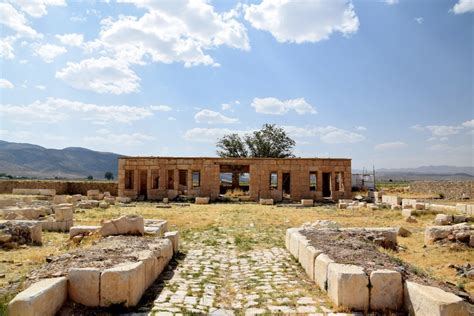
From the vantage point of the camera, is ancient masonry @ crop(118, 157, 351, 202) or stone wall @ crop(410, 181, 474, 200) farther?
stone wall @ crop(410, 181, 474, 200)

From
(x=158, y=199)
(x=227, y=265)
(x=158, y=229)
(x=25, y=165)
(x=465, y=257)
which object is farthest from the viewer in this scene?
(x=25, y=165)

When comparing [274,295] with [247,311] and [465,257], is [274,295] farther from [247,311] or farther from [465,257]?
[465,257]

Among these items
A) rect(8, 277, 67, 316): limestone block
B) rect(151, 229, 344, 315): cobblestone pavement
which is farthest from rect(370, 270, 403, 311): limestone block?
rect(8, 277, 67, 316): limestone block

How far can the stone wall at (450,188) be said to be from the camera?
3493cm

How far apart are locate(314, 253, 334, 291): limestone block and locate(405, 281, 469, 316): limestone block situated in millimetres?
1341

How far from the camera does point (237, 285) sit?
24.1 ft

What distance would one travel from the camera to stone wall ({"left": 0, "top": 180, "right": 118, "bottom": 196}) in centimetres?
A: 3559

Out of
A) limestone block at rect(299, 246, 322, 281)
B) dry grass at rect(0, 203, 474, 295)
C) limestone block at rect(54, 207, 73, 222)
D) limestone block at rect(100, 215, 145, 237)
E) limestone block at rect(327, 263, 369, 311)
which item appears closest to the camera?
limestone block at rect(327, 263, 369, 311)

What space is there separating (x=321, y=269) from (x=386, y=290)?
134cm

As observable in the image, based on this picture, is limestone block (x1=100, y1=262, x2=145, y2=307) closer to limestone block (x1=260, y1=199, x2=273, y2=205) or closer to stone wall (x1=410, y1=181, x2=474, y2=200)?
limestone block (x1=260, y1=199, x2=273, y2=205)

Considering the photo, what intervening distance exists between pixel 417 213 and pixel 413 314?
50.1 feet

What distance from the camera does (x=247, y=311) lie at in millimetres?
5781

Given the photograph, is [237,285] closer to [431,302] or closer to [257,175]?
[431,302]

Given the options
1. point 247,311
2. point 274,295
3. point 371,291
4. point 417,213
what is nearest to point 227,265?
point 274,295
